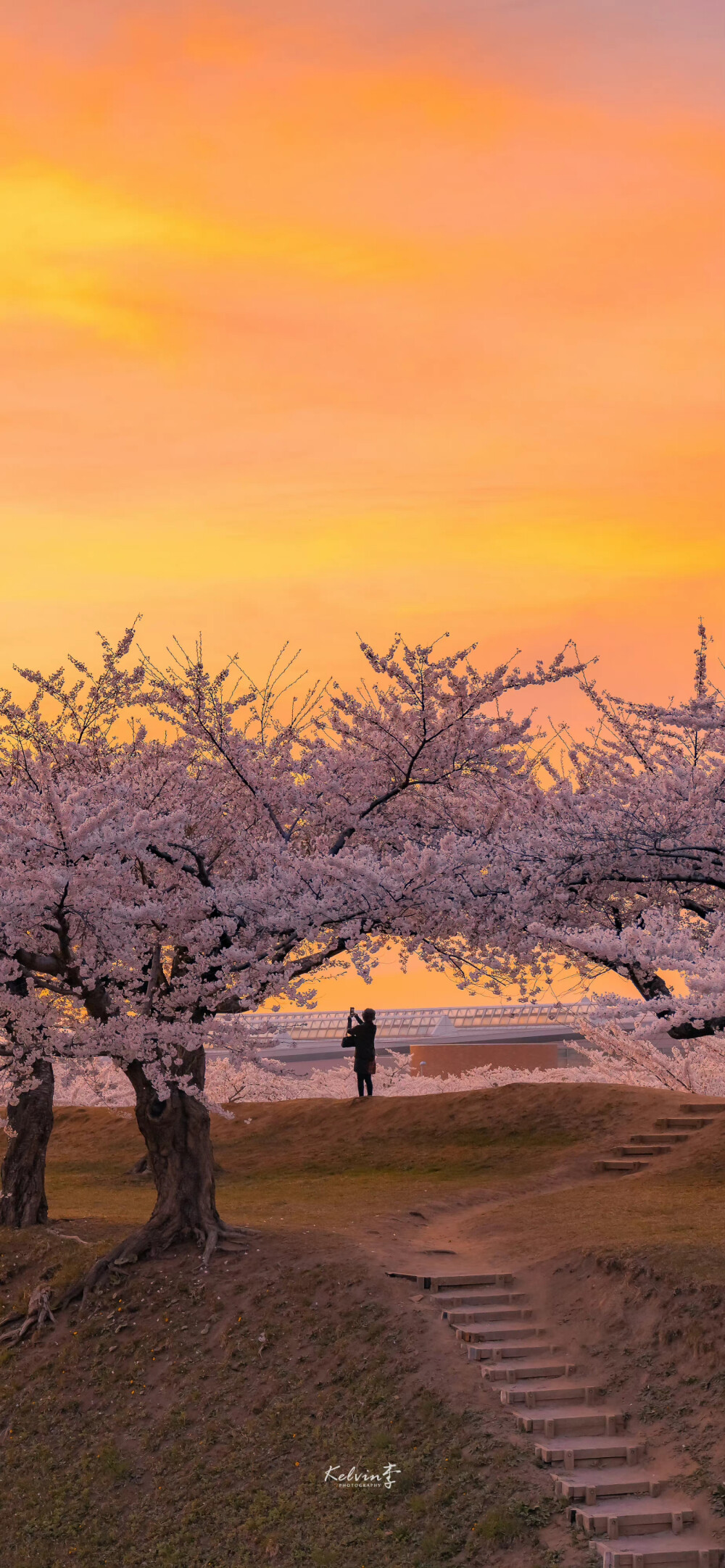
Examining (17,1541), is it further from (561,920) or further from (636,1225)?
(561,920)

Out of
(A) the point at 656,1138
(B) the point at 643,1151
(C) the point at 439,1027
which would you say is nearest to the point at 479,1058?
(C) the point at 439,1027

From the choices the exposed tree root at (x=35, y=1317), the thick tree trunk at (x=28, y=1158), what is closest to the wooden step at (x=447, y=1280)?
the exposed tree root at (x=35, y=1317)

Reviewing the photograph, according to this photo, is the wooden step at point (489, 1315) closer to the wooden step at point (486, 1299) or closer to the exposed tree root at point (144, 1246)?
the wooden step at point (486, 1299)

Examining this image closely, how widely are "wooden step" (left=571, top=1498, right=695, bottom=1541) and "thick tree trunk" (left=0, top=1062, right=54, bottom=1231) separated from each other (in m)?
11.9

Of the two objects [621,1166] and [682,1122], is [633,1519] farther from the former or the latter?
[682,1122]

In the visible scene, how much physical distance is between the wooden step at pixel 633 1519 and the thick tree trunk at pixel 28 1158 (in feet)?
39.0

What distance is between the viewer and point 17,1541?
48.7 feet

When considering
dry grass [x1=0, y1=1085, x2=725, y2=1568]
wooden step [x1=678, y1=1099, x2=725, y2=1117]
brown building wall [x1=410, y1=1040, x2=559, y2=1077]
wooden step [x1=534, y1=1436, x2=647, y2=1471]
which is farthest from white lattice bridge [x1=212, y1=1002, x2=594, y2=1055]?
wooden step [x1=534, y1=1436, x2=647, y2=1471]

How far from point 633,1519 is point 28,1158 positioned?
12.7m

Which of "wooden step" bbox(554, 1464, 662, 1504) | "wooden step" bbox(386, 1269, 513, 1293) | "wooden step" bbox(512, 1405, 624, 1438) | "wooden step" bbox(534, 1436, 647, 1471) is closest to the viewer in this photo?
"wooden step" bbox(554, 1464, 662, 1504)

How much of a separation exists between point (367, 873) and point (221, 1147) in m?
17.1

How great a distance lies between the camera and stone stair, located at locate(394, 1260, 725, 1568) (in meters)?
11.7

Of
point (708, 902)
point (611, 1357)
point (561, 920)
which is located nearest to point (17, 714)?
point (561, 920)

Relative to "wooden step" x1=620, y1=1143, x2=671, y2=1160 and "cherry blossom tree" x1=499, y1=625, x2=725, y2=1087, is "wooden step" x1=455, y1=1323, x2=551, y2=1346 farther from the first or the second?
"wooden step" x1=620, y1=1143, x2=671, y2=1160
